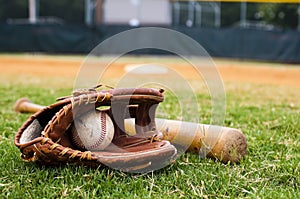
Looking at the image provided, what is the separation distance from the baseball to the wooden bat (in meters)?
0.23

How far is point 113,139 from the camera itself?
1.93 m

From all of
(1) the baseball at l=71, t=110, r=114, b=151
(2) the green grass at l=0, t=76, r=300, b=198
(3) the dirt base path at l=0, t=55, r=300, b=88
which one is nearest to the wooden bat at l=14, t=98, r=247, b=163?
(2) the green grass at l=0, t=76, r=300, b=198

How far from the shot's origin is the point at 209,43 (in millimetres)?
13531

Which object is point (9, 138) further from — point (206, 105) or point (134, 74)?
point (134, 74)

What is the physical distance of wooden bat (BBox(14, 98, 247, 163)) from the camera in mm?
1892

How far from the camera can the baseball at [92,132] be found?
1.77 m

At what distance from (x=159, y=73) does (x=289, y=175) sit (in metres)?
4.80

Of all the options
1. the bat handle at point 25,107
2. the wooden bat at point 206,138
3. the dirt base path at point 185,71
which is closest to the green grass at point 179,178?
the wooden bat at point 206,138

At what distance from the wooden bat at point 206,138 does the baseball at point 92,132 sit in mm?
226

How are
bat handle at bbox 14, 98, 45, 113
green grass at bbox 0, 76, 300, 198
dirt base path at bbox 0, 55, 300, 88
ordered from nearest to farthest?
1. green grass at bbox 0, 76, 300, 198
2. bat handle at bbox 14, 98, 45, 113
3. dirt base path at bbox 0, 55, 300, 88

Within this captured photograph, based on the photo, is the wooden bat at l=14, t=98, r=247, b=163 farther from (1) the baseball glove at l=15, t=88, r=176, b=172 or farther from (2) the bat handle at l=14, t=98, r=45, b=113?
(2) the bat handle at l=14, t=98, r=45, b=113

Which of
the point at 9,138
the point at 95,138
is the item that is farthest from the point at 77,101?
the point at 9,138

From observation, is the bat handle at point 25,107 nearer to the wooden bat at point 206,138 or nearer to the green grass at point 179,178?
the green grass at point 179,178

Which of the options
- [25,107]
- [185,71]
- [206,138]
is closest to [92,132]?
[206,138]
